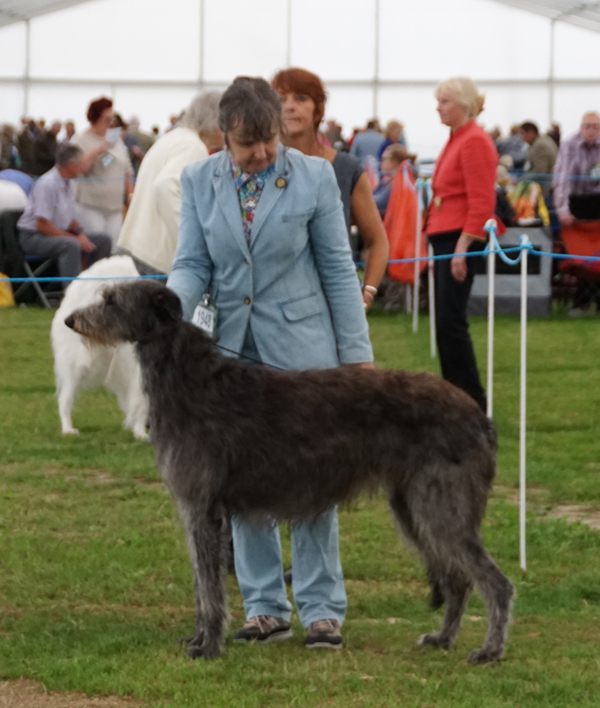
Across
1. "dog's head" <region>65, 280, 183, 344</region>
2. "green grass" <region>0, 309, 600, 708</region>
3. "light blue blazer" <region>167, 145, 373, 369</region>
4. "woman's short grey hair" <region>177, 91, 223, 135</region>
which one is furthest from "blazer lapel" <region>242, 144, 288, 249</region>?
"woman's short grey hair" <region>177, 91, 223, 135</region>

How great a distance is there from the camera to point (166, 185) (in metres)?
6.01

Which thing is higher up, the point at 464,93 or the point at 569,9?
the point at 569,9

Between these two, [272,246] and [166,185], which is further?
[166,185]

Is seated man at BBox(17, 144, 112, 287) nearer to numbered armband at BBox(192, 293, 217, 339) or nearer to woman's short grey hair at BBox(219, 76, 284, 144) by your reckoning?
numbered armband at BBox(192, 293, 217, 339)

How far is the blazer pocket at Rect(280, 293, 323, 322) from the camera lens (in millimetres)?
4121

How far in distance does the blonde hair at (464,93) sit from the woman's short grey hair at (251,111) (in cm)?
374

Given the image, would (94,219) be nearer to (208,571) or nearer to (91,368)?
(91,368)

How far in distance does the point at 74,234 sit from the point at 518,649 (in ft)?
33.9

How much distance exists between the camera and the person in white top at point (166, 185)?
6031 millimetres

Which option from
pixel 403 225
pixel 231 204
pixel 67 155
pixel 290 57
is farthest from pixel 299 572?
pixel 290 57

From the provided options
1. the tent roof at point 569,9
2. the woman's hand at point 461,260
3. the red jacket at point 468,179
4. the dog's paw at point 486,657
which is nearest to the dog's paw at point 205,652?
the dog's paw at point 486,657

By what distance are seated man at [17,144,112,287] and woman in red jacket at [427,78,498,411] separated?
6.25m

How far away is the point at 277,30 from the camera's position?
25047 mm

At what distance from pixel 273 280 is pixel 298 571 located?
1085 mm
